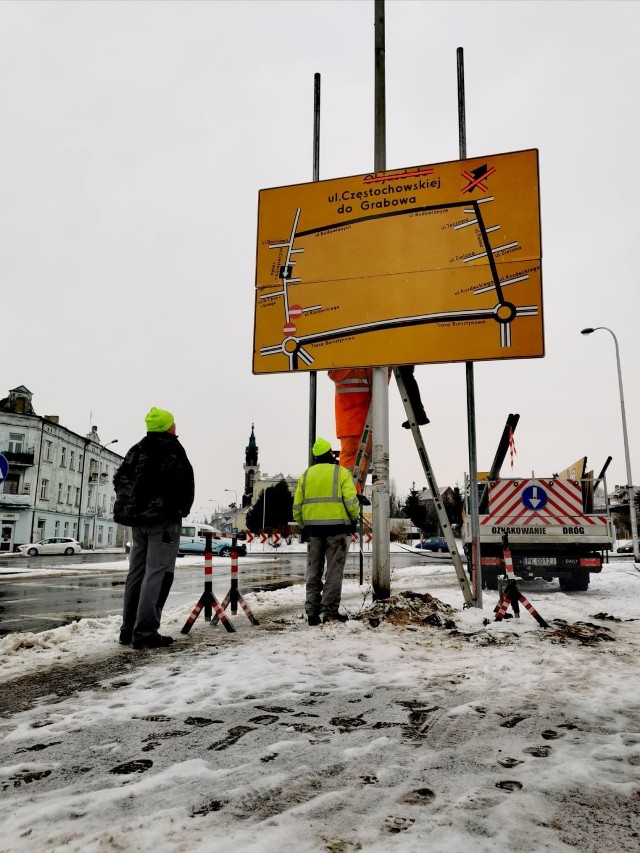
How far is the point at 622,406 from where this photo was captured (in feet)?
78.0

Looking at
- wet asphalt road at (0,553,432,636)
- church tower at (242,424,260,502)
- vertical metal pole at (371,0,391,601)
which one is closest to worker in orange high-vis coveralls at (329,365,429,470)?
vertical metal pole at (371,0,391,601)

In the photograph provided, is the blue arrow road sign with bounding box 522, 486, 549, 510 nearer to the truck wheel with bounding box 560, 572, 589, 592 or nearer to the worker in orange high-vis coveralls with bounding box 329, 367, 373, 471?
the truck wheel with bounding box 560, 572, 589, 592

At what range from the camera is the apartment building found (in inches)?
1821

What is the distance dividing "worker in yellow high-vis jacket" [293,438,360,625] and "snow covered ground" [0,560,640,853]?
3.85ft

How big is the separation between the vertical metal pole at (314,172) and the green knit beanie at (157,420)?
2446mm

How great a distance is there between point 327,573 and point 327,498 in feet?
2.56

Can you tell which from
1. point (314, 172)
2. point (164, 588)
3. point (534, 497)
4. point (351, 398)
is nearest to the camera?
point (164, 588)

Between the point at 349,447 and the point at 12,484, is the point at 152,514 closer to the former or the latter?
the point at 349,447

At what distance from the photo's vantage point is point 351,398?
26.2ft

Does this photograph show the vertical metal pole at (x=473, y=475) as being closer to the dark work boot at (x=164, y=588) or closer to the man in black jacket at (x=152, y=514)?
the man in black jacket at (x=152, y=514)

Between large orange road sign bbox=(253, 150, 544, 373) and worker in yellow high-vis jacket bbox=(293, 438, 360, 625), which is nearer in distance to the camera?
worker in yellow high-vis jacket bbox=(293, 438, 360, 625)

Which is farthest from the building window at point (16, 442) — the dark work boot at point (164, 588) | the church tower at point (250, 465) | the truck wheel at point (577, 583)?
the church tower at point (250, 465)

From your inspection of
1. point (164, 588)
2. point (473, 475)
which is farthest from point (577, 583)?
point (164, 588)

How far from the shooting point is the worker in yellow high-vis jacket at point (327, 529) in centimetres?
596
